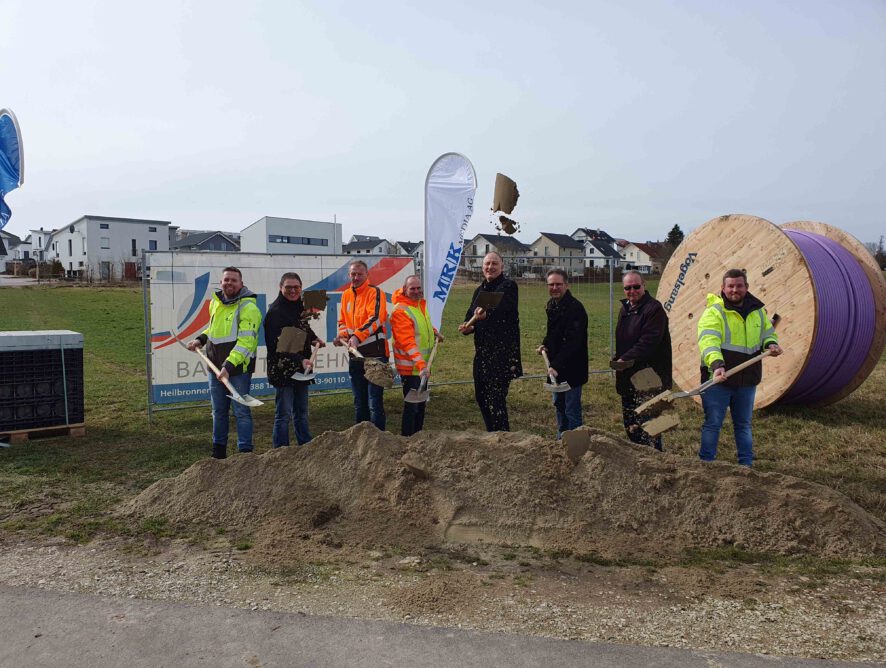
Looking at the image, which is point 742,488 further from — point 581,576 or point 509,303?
point 509,303

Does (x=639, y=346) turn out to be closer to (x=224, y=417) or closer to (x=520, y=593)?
(x=520, y=593)

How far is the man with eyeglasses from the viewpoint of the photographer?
249 inches

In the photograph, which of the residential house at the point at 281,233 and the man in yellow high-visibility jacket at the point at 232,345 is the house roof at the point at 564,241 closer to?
the residential house at the point at 281,233

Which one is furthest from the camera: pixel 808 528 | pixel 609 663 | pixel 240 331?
pixel 240 331

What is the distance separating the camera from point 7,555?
4.52 metres

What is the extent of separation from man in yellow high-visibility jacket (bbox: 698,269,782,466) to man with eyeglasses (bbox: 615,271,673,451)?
466 mm

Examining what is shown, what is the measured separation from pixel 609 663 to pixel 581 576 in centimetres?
101

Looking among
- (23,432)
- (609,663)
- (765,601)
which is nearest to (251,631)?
(609,663)

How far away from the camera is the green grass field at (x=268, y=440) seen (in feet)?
18.6

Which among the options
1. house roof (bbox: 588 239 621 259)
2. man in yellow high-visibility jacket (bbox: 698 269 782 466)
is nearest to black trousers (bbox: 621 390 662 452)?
man in yellow high-visibility jacket (bbox: 698 269 782 466)

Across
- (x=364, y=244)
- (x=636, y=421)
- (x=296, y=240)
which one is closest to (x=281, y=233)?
(x=296, y=240)

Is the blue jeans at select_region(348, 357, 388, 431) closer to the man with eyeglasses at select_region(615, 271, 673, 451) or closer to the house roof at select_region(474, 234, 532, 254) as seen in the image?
the man with eyeglasses at select_region(615, 271, 673, 451)

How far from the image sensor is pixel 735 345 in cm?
589

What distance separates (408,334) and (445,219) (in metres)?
2.47
